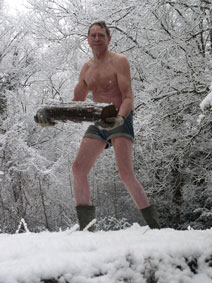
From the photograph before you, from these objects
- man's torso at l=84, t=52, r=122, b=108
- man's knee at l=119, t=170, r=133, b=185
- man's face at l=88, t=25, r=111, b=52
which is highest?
man's face at l=88, t=25, r=111, b=52

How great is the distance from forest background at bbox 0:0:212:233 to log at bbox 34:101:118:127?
338 cm

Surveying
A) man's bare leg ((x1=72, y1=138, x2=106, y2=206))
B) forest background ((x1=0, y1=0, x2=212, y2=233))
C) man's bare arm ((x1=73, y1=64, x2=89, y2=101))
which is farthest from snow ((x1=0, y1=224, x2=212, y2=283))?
forest background ((x1=0, y1=0, x2=212, y2=233))

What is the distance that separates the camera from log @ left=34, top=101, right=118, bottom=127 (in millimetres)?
2342

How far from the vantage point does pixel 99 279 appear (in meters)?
1.17

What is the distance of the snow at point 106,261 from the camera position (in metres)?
1.12

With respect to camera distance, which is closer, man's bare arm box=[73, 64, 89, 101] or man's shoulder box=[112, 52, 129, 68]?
man's shoulder box=[112, 52, 129, 68]

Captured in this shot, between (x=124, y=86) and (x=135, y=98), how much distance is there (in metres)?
5.24

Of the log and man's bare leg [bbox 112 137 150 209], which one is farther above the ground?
the log

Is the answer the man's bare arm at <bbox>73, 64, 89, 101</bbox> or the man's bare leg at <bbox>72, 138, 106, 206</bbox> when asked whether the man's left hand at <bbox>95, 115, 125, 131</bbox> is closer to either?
the man's bare leg at <bbox>72, 138, 106, 206</bbox>

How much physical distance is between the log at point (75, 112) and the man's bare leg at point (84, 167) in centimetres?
25

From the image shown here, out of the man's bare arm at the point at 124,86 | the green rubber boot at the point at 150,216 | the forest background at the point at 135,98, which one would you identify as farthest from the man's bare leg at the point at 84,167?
the forest background at the point at 135,98

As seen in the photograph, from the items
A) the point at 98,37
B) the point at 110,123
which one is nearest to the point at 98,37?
the point at 98,37

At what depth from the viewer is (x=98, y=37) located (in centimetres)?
269

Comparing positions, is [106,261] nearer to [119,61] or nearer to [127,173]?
[127,173]
